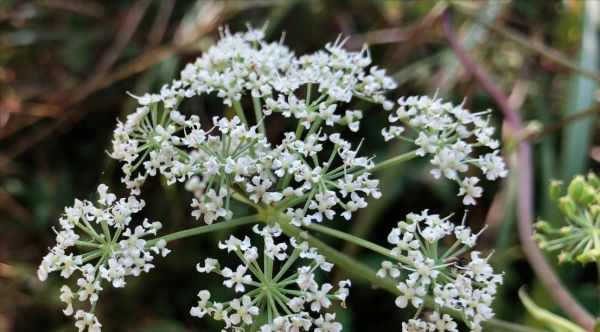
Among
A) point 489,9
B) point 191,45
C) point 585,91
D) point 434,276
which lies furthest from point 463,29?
point 434,276

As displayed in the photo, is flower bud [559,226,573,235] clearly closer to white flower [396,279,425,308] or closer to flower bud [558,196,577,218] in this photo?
flower bud [558,196,577,218]

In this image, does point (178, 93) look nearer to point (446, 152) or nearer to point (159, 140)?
point (159, 140)

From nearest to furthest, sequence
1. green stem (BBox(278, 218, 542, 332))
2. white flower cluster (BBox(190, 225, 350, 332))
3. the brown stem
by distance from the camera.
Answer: white flower cluster (BBox(190, 225, 350, 332)) < green stem (BBox(278, 218, 542, 332)) < the brown stem

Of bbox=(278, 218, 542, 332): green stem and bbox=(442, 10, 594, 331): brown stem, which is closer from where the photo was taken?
bbox=(278, 218, 542, 332): green stem

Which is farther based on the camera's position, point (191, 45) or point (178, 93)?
point (191, 45)

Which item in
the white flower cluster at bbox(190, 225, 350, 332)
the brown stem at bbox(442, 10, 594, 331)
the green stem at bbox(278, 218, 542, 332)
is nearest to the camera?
the white flower cluster at bbox(190, 225, 350, 332)

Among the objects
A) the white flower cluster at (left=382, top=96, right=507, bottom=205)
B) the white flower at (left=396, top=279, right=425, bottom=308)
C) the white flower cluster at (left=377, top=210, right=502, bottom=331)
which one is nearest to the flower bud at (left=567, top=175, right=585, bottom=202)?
the white flower cluster at (left=382, top=96, right=507, bottom=205)

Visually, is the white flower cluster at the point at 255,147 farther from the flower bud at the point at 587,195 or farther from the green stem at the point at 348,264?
the flower bud at the point at 587,195

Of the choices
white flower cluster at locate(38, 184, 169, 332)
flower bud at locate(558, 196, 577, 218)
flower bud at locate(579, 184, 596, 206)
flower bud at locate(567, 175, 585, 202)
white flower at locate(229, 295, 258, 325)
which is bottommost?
white flower at locate(229, 295, 258, 325)
